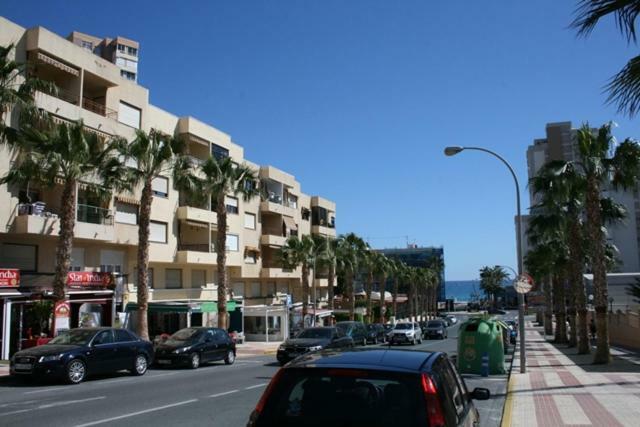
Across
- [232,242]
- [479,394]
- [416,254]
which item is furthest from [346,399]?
[416,254]

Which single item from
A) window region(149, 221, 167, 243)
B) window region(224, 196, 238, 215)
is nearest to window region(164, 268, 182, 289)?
window region(149, 221, 167, 243)

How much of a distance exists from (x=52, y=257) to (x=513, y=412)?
2529 centimetres

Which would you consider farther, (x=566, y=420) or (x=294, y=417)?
(x=566, y=420)

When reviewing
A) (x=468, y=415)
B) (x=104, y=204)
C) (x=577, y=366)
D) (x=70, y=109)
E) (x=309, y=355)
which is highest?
(x=70, y=109)

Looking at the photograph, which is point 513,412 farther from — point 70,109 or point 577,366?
point 70,109

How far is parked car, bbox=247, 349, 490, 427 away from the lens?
4.32 metres

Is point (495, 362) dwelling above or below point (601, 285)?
below

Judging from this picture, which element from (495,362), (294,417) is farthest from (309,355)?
(495,362)

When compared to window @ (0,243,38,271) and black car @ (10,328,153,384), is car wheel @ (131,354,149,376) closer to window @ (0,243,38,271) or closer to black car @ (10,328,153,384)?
black car @ (10,328,153,384)

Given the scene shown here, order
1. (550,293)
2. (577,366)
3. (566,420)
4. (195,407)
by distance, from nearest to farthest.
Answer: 1. (566,420)
2. (195,407)
3. (577,366)
4. (550,293)

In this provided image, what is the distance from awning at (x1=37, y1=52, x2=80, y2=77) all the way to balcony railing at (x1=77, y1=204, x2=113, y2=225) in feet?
22.1

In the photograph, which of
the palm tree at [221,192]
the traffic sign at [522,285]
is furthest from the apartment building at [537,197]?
the traffic sign at [522,285]

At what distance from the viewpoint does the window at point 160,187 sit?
3750 centimetres

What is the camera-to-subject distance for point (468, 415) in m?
5.28
